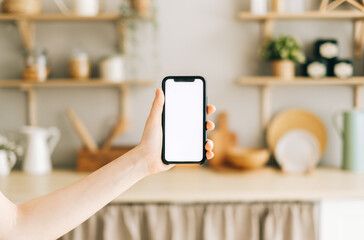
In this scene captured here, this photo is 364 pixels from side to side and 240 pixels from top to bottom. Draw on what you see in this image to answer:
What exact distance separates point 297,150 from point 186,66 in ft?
2.51

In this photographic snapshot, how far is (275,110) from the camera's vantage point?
85.0 inches

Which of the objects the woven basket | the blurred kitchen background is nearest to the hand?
the blurred kitchen background

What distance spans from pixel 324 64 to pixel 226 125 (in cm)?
62

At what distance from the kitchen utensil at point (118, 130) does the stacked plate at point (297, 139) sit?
31.9 inches

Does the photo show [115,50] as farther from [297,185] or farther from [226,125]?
[297,185]

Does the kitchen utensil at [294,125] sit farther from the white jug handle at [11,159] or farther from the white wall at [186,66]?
the white jug handle at [11,159]

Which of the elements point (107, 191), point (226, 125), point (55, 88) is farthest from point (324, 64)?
point (107, 191)

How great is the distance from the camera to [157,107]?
0.69 metres

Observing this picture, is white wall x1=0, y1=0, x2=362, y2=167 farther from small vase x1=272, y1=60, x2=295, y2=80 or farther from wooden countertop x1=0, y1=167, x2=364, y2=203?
wooden countertop x1=0, y1=167, x2=364, y2=203

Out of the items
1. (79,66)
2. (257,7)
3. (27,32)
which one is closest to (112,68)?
(79,66)

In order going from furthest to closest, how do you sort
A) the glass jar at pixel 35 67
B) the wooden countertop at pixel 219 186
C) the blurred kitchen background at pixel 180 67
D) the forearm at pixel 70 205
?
the blurred kitchen background at pixel 180 67 → the glass jar at pixel 35 67 → the wooden countertop at pixel 219 186 → the forearm at pixel 70 205

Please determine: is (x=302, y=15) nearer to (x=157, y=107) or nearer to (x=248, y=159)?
(x=248, y=159)

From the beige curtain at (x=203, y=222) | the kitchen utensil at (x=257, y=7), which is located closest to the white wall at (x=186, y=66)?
the kitchen utensil at (x=257, y=7)

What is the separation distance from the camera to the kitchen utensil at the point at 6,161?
191 centimetres
